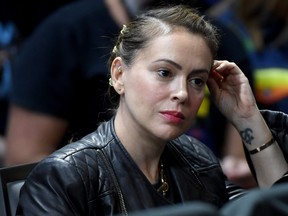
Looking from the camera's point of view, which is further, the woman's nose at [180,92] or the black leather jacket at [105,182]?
the woman's nose at [180,92]

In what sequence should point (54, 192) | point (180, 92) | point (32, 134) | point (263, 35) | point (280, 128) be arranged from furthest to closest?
point (263, 35) → point (32, 134) → point (280, 128) → point (180, 92) → point (54, 192)

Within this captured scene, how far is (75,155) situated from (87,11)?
1.25 m

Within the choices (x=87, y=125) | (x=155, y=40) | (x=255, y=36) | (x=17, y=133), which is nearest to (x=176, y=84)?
(x=155, y=40)

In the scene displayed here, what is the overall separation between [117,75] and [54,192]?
1.29ft

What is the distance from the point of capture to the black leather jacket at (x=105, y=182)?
194 centimetres

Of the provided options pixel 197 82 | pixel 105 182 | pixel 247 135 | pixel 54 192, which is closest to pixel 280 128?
pixel 247 135

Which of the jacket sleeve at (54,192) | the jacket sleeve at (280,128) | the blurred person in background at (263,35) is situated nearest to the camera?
the jacket sleeve at (54,192)

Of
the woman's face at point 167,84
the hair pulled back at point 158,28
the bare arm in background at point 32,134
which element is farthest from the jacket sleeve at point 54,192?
the bare arm in background at point 32,134

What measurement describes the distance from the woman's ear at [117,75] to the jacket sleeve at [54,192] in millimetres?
279

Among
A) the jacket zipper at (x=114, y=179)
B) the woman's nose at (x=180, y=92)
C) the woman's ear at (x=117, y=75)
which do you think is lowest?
the jacket zipper at (x=114, y=179)

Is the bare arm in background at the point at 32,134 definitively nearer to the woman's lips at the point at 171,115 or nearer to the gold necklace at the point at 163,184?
the gold necklace at the point at 163,184

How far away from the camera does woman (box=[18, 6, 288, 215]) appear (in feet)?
6.44

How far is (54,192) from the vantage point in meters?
1.94

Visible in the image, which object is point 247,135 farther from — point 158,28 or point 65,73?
point 65,73
